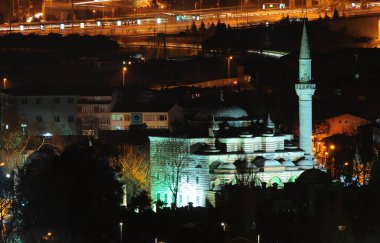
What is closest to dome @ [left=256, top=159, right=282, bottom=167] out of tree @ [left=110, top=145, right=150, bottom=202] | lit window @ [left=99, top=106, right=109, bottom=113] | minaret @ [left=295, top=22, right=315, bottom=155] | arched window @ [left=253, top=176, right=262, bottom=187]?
arched window @ [left=253, top=176, right=262, bottom=187]

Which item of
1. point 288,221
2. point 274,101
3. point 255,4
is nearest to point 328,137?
point 274,101

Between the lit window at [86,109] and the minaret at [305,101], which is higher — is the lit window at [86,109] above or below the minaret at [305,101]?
above

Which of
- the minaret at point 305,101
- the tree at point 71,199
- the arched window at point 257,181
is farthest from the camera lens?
the minaret at point 305,101

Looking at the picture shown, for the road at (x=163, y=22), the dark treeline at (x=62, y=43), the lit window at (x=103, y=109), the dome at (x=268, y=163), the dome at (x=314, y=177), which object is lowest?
the dome at (x=314, y=177)

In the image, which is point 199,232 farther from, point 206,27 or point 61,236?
point 206,27

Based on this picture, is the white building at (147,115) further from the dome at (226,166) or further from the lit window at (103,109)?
the dome at (226,166)

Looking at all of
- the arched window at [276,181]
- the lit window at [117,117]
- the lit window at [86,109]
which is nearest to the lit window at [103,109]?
the lit window at [86,109]
